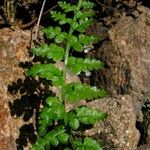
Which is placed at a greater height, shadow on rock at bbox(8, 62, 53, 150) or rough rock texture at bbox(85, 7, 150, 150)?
rough rock texture at bbox(85, 7, 150, 150)

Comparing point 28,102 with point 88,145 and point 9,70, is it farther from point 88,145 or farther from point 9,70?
point 88,145

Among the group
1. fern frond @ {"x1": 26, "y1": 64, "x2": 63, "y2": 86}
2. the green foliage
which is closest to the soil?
the green foliage

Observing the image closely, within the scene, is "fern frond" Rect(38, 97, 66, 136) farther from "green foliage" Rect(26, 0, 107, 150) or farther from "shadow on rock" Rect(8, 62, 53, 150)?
"shadow on rock" Rect(8, 62, 53, 150)

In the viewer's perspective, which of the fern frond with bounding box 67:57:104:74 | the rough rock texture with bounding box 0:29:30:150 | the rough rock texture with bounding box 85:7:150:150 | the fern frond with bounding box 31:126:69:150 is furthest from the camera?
the rough rock texture with bounding box 85:7:150:150

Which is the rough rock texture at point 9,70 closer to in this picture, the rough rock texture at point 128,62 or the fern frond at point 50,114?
the fern frond at point 50,114

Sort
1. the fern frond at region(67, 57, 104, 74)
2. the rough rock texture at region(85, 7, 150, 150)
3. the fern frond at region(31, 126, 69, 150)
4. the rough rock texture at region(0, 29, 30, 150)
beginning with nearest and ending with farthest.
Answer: the fern frond at region(31, 126, 69, 150)
the fern frond at region(67, 57, 104, 74)
the rough rock texture at region(0, 29, 30, 150)
the rough rock texture at region(85, 7, 150, 150)

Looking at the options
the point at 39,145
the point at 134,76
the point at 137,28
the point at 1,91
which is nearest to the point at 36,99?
the point at 1,91

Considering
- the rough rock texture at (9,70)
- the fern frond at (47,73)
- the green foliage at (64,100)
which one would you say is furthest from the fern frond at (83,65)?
the rough rock texture at (9,70)
